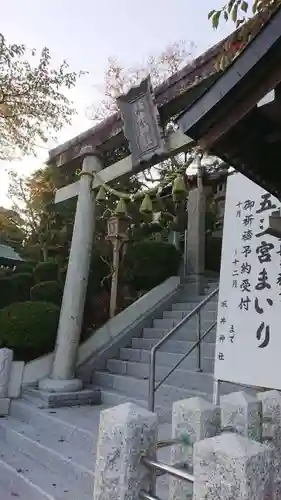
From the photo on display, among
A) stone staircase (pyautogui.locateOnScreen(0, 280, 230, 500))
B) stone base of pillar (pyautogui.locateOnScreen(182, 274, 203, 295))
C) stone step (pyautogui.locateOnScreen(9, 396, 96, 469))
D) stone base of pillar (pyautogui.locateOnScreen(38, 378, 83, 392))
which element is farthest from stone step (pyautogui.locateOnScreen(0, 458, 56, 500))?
stone base of pillar (pyautogui.locateOnScreen(182, 274, 203, 295))

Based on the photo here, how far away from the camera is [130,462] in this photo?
90.3 inches

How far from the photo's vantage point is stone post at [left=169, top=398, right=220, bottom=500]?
8.54ft

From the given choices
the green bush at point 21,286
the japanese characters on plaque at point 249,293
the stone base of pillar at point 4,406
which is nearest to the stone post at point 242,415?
the japanese characters on plaque at point 249,293

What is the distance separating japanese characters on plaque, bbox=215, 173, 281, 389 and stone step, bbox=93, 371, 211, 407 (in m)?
1.77

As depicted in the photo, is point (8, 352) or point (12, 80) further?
point (12, 80)

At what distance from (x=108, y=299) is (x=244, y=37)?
7.14m

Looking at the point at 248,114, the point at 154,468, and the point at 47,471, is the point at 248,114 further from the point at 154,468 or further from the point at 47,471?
the point at 47,471

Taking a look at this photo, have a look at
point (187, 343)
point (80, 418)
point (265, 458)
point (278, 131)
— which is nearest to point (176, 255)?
point (187, 343)

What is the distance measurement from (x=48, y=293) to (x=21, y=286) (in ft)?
6.37

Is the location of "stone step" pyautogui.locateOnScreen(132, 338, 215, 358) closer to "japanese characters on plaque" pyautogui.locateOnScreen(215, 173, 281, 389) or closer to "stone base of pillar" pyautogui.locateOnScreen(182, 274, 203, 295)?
"stone base of pillar" pyautogui.locateOnScreen(182, 274, 203, 295)

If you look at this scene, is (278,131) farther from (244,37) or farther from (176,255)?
(176,255)

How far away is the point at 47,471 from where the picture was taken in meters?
4.23

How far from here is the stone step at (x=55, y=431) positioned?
448 centimetres

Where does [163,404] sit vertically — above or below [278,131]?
below
